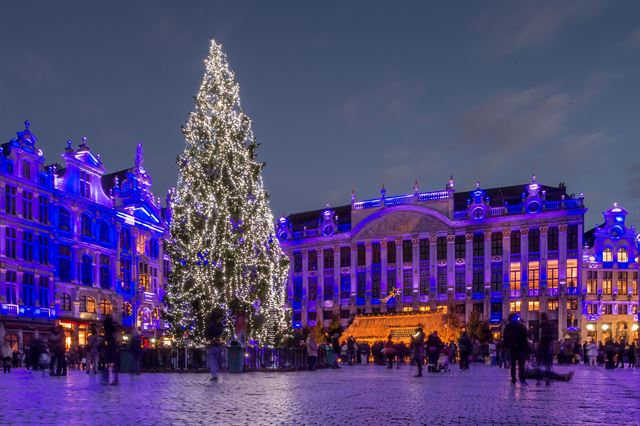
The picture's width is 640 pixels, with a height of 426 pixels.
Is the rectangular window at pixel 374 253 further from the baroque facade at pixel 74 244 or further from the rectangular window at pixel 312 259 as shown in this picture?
the baroque facade at pixel 74 244

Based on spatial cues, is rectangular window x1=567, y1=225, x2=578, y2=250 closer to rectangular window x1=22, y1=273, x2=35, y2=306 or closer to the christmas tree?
rectangular window x1=22, y1=273, x2=35, y2=306

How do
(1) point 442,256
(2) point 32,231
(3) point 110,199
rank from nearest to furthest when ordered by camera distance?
(2) point 32,231 → (3) point 110,199 → (1) point 442,256

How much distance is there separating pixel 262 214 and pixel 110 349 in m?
11.6

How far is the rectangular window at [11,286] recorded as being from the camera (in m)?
51.6

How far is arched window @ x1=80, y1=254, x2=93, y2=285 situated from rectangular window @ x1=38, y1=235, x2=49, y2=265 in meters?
4.50

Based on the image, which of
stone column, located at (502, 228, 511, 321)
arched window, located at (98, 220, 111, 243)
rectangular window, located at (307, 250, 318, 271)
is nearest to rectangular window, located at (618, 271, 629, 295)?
stone column, located at (502, 228, 511, 321)

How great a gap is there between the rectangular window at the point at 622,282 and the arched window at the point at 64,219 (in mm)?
53780

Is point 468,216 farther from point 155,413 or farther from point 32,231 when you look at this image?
point 155,413

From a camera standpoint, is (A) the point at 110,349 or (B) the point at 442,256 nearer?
→ (A) the point at 110,349

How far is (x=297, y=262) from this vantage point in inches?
3949

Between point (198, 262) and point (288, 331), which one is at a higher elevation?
point (198, 262)

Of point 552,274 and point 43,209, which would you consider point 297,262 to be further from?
point 43,209

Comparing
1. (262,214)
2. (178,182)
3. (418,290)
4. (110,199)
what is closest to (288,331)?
(262,214)

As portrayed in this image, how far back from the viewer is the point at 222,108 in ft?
109
